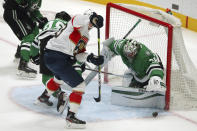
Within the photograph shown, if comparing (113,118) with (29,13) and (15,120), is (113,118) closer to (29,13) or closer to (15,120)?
(15,120)

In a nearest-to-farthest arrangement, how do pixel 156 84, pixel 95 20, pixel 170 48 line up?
pixel 95 20
pixel 156 84
pixel 170 48

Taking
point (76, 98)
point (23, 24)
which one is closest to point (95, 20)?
point (76, 98)

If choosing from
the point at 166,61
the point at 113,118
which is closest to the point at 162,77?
the point at 166,61

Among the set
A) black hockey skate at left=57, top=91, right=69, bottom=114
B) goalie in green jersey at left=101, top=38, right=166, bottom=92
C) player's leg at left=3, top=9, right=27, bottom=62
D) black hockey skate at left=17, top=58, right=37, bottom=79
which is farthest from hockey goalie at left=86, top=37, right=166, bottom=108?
player's leg at left=3, top=9, right=27, bottom=62

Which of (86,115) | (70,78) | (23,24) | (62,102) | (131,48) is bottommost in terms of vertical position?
(86,115)

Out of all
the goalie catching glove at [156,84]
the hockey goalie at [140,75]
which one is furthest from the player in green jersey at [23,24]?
the goalie catching glove at [156,84]

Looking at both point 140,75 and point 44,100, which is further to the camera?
point 140,75

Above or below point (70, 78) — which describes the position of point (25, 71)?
below

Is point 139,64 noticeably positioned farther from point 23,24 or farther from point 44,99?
point 23,24

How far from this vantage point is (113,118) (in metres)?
4.52

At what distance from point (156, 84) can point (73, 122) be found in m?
0.78

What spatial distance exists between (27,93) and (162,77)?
1.26 meters

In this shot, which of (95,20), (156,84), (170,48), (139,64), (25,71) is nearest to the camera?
(95,20)

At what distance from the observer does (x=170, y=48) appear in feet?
15.1
